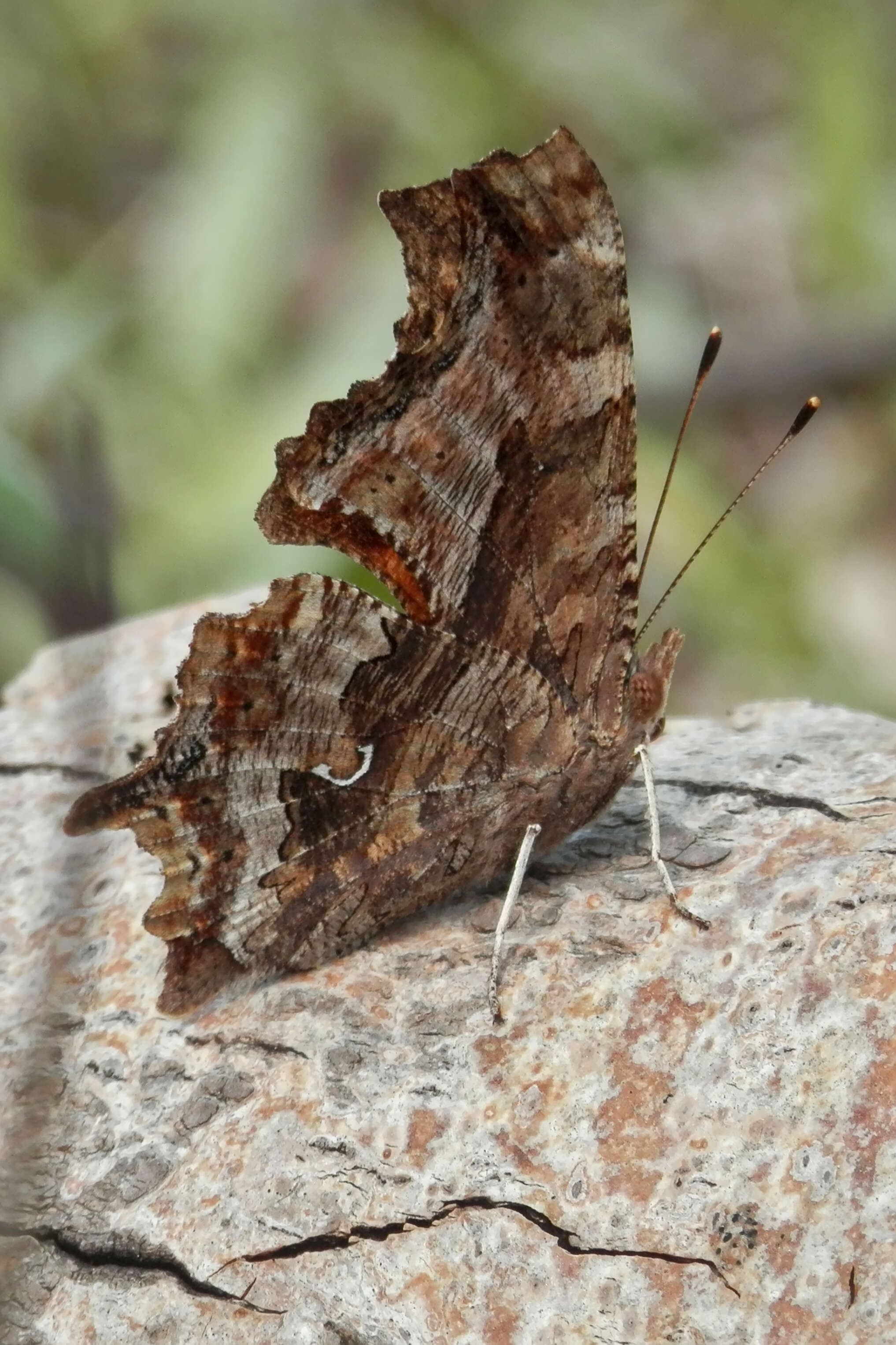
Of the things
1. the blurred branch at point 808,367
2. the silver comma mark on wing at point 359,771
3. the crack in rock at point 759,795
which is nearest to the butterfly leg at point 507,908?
the silver comma mark on wing at point 359,771

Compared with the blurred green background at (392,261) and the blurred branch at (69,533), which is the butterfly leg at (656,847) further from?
the blurred green background at (392,261)

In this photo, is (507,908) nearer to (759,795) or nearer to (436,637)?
(436,637)

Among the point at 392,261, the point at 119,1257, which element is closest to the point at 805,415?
the point at 119,1257

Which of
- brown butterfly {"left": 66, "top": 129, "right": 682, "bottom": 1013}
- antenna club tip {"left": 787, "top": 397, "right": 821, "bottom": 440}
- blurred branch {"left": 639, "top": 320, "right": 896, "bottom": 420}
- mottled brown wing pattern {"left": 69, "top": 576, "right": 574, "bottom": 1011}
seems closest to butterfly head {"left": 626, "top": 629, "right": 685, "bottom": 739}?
brown butterfly {"left": 66, "top": 129, "right": 682, "bottom": 1013}

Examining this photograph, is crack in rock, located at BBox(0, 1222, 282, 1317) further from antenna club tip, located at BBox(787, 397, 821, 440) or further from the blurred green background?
the blurred green background

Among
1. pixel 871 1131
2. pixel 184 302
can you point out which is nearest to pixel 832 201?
pixel 184 302

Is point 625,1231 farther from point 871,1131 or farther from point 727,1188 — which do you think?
point 871,1131
